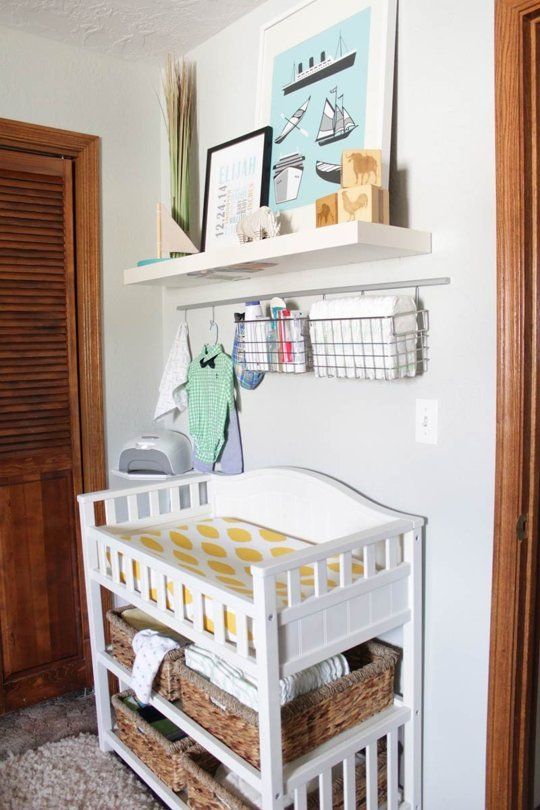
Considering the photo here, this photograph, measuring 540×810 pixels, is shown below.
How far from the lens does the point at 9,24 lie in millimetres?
2246

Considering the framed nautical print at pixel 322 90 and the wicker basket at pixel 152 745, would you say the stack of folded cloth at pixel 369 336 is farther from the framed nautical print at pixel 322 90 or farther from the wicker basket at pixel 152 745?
the wicker basket at pixel 152 745

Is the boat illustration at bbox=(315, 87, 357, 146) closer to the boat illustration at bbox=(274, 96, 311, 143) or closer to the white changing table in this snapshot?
the boat illustration at bbox=(274, 96, 311, 143)

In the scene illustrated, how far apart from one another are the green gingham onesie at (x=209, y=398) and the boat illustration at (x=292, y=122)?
74cm

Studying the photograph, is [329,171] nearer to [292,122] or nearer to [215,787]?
[292,122]

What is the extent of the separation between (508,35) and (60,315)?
174cm

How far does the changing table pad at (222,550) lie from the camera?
1.68 meters

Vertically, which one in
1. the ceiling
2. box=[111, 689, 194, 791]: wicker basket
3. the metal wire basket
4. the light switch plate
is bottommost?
box=[111, 689, 194, 791]: wicker basket

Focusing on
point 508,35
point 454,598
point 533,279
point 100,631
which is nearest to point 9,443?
point 100,631

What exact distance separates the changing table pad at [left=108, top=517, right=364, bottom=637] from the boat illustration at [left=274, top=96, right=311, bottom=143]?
1.20 metres

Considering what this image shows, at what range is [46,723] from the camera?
7.91ft

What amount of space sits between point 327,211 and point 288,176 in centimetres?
41

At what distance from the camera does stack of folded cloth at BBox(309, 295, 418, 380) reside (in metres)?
1.62

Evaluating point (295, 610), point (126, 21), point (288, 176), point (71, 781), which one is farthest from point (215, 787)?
point (126, 21)

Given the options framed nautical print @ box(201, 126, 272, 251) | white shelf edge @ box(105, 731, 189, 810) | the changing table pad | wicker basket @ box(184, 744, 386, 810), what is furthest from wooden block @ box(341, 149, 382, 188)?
white shelf edge @ box(105, 731, 189, 810)
